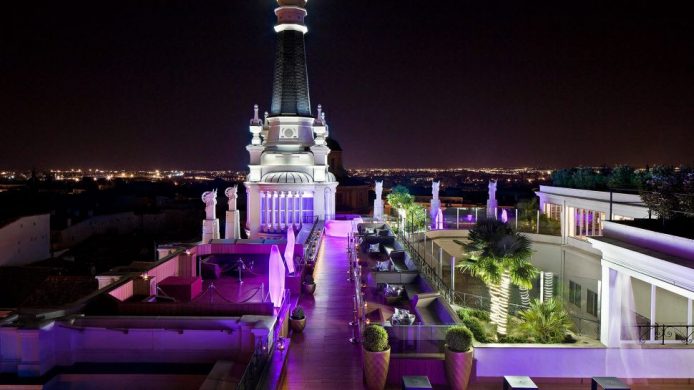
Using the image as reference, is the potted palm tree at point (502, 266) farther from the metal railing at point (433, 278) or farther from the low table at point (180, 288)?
the low table at point (180, 288)

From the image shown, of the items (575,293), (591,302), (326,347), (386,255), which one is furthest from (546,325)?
(575,293)

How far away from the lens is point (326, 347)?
41.5 ft

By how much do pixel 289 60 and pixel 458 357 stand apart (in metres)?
36.5

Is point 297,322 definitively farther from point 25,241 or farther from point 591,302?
point 25,241

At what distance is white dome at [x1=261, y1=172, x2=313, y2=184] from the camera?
40750 millimetres

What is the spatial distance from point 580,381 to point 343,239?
21829 mm

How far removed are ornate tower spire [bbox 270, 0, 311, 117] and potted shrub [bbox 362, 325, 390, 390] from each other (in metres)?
34.3

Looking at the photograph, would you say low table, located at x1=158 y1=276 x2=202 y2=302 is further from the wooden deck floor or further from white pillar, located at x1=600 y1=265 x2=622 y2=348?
white pillar, located at x1=600 y1=265 x2=622 y2=348

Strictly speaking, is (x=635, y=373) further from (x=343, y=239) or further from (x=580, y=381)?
(x=343, y=239)

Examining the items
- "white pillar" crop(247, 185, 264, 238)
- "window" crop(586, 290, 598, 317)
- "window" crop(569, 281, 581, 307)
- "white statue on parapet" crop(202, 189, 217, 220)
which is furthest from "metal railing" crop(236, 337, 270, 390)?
"white pillar" crop(247, 185, 264, 238)

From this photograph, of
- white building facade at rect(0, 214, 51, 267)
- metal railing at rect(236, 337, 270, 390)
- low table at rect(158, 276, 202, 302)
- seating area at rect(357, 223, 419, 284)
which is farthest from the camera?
white building facade at rect(0, 214, 51, 267)

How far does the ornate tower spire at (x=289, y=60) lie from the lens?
43.7 m

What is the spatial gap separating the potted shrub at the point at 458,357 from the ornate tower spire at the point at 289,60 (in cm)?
3424

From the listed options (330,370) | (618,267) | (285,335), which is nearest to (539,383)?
(618,267)
